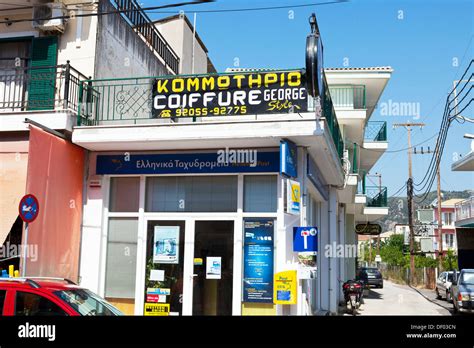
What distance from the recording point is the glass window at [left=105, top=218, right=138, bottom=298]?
37.0ft

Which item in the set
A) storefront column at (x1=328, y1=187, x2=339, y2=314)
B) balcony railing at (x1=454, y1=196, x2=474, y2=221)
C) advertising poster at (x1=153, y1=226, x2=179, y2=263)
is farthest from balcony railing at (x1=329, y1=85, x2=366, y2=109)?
balcony railing at (x1=454, y1=196, x2=474, y2=221)

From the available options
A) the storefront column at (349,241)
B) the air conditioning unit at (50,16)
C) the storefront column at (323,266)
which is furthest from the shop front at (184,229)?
the storefront column at (349,241)

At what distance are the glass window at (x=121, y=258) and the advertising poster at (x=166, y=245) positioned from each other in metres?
0.51

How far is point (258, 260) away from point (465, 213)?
94.3 feet

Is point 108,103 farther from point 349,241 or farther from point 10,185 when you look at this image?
point 349,241

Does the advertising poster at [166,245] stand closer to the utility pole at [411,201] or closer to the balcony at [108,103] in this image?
the balcony at [108,103]

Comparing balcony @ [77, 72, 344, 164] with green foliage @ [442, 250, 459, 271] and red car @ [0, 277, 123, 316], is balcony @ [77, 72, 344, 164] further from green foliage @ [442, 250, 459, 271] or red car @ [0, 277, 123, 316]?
green foliage @ [442, 250, 459, 271]

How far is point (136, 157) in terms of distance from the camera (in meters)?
11.6

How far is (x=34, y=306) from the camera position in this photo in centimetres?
593

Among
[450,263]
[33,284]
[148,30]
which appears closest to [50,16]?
[148,30]

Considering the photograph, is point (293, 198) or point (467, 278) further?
point (467, 278)

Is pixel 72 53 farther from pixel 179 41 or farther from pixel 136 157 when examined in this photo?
pixel 179 41
